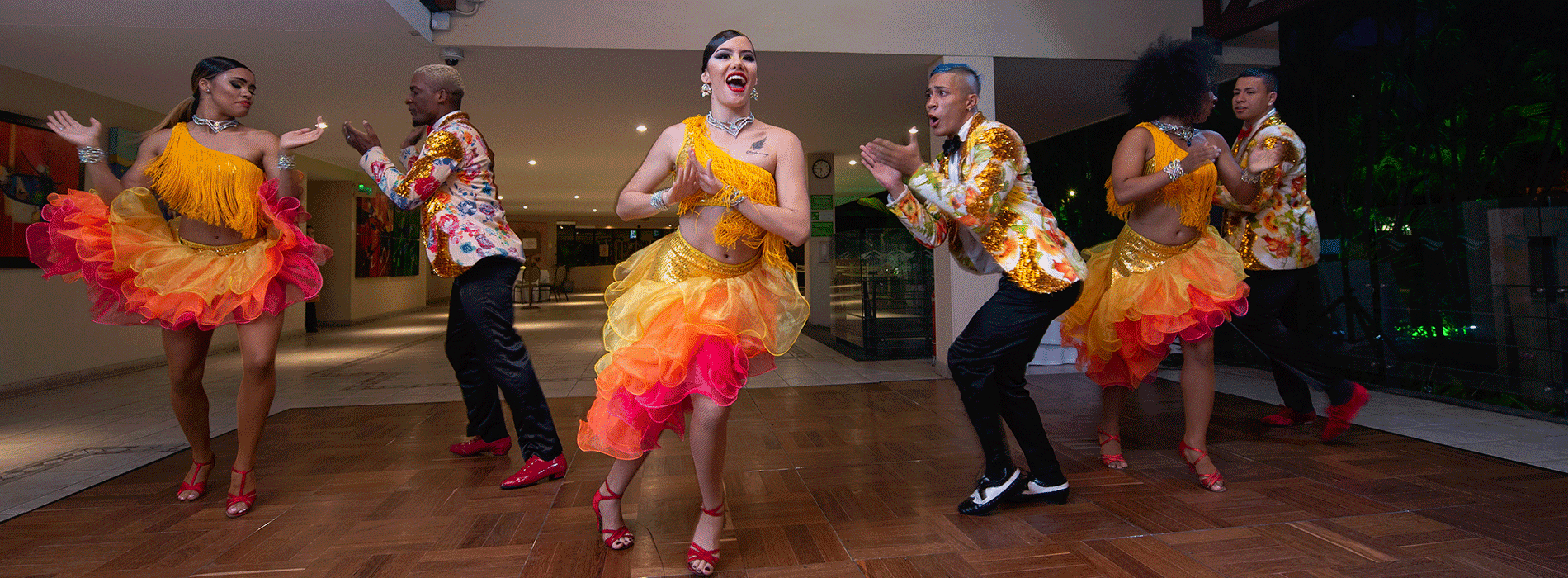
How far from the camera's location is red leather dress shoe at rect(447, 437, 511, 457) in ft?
10.5

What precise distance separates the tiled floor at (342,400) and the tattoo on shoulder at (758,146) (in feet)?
8.50

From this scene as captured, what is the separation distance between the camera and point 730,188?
1.85 meters

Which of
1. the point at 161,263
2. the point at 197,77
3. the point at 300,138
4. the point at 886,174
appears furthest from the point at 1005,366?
the point at 197,77

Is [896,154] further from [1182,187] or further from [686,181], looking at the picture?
[1182,187]

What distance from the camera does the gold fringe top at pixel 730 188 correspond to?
1894 mm

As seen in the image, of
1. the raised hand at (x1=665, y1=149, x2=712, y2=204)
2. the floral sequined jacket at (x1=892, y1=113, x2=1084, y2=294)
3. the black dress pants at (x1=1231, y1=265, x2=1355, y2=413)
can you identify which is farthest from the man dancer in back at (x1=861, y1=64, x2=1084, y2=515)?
the black dress pants at (x1=1231, y1=265, x2=1355, y2=413)

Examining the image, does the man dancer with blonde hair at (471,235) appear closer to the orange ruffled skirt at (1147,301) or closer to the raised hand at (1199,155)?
the orange ruffled skirt at (1147,301)

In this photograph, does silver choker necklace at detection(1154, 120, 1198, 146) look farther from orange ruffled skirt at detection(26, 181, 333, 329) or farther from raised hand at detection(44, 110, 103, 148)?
raised hand at detection(44, 110, 103, 148)

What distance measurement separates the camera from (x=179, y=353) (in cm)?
254

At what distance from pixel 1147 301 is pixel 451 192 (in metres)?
2.43

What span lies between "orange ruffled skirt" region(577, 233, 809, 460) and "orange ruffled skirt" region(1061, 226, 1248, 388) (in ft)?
4.20

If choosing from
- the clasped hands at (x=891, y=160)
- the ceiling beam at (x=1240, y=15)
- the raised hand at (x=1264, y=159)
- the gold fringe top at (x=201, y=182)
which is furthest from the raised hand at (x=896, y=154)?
the ceiling beam at (x=1240, y=15)

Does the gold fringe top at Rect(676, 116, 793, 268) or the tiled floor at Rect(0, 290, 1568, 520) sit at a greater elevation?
the gold fringe top at Rect(676, 116, 793, 268)

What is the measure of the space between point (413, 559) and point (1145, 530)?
1.97 meters
